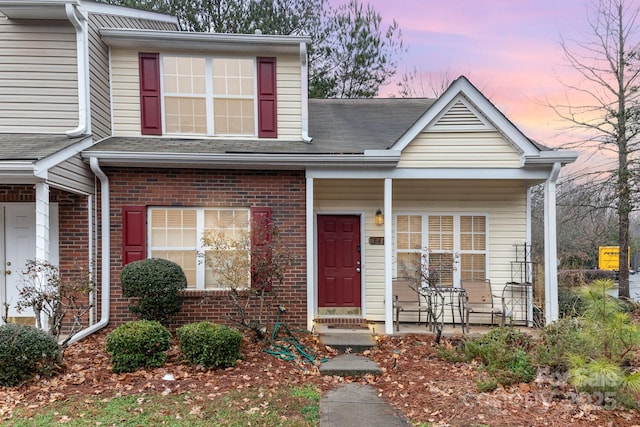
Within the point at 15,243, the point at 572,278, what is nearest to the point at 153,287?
the point at 15,243

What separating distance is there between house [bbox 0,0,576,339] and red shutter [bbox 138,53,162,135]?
25 millimetres

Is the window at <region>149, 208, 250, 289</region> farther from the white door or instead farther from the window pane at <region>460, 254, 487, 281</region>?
the window pane at <region>460, 254, 487, 281</region>

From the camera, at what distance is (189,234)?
6898 mm

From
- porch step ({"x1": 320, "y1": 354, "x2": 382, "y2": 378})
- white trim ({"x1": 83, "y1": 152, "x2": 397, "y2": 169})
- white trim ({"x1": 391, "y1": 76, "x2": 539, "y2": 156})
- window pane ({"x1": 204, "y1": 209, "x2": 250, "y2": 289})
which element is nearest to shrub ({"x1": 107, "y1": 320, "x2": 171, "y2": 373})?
window pane ({"x1": 204, "y1": 209, "x2": 250, "y2": 289})

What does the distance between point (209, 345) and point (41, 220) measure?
316cm

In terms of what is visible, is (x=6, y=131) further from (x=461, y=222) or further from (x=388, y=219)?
(x=461, y=222)

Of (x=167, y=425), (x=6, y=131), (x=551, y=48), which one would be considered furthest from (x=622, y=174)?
(x=6, y=131)

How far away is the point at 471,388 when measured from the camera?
4426mm

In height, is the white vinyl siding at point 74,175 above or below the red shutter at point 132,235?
above

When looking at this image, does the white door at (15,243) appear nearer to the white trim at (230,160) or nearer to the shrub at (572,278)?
the white trim at (230,160)

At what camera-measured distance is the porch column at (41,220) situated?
551 cm

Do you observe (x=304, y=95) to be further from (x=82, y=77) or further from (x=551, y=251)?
Answer: (x=551, y=251)

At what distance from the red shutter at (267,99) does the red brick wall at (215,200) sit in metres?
1.12

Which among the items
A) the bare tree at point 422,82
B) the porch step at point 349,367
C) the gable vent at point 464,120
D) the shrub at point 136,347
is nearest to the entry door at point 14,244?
the shrub at point 136,347
